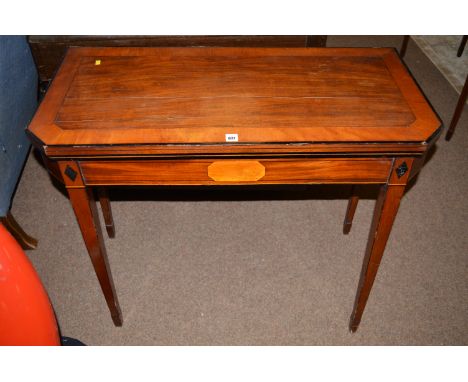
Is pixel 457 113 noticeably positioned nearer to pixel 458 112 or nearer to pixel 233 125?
pixel 458 112

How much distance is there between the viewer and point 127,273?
194 cm

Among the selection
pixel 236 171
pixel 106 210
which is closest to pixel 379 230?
pixel 236 171

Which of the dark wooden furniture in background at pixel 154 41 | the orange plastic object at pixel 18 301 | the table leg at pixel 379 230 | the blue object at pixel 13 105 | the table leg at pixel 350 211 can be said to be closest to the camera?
the orange plastic object at pixel 18 301

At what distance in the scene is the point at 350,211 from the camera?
2049 mm

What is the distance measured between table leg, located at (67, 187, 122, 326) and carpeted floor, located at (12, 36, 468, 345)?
290 millimetres

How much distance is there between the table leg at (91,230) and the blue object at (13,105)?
649mm

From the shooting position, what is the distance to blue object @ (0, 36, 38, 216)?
1.87 meters

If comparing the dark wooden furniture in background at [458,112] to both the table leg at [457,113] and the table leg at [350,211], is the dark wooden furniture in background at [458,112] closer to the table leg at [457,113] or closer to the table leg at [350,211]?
the table leg at [457,113]

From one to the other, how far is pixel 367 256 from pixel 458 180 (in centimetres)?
126

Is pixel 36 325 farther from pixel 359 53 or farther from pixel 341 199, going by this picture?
pixel 341 199

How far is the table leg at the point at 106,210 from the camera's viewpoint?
1952 millimetres

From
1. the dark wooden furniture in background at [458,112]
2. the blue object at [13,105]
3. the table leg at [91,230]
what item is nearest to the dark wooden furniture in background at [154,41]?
the blue object at [13,105]

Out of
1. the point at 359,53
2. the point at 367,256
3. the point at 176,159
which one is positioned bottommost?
the point at 367,256

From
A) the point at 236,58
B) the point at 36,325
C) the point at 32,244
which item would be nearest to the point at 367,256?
the point at 236,58
